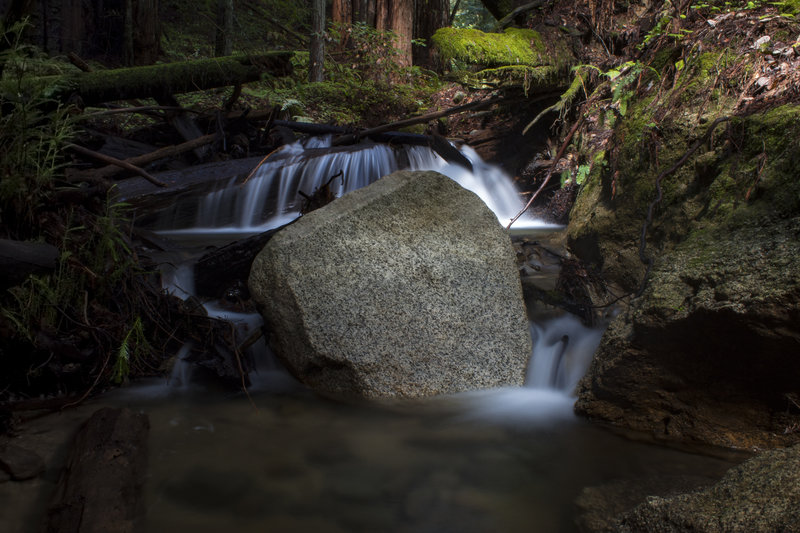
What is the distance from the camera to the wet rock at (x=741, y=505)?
1.66 meters

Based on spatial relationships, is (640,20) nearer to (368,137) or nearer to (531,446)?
(368,137)

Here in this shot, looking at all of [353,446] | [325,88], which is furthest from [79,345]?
[325,88]

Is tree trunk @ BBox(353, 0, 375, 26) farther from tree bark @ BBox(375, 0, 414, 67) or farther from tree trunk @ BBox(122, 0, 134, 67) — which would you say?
tree trunk @ BBox(122, 0, 134, 67)

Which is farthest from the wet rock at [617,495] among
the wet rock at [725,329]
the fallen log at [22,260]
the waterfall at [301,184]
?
the waterfall at [301,184]

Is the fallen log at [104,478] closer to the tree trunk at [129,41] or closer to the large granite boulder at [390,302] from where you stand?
the large granite boulder at [390,302]

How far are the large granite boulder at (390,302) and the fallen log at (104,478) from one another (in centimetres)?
107

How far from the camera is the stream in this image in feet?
7.66

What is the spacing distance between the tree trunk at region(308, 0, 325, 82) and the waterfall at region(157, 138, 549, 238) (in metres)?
5.12

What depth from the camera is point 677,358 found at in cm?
287

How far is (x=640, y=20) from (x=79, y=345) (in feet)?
23.9

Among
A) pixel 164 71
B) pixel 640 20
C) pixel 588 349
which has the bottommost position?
pixel 588 349

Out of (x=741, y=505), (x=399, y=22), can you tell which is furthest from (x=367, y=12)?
(x=741, y=505)

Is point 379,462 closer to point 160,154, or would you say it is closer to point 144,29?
point 160,154

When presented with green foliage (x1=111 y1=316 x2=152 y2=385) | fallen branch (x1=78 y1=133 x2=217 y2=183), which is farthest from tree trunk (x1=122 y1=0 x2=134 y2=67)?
green foliage (x1=111 y1=316 x2=152 y2=385)
